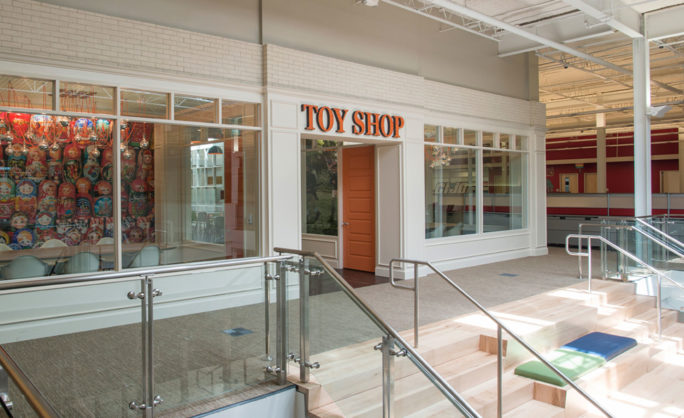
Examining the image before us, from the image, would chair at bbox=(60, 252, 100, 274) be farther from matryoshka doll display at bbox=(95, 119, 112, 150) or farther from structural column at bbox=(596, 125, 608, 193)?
structural column at bbox=(596, 125, 608, 193)

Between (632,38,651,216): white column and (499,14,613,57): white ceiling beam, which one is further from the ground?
(499,14,613,57): white ceiling beam

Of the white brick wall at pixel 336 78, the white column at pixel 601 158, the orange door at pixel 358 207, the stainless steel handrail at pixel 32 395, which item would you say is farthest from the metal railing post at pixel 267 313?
the white column at pixel 601 158

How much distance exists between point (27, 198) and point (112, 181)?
33.6 inches

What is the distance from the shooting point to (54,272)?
18.9 ft

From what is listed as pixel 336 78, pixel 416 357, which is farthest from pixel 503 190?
pixel 416 357

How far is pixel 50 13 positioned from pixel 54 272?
2.72 meters

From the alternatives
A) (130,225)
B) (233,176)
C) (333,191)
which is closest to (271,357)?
(130,225)

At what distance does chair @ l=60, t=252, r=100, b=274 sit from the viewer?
586 cm

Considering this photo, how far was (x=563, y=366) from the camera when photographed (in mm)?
6023

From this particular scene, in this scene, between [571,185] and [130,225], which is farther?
[571,185]

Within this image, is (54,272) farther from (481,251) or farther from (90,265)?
(481,251)

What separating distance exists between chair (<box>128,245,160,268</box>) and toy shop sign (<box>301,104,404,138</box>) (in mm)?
2730

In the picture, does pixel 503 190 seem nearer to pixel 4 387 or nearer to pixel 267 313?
pixel 267 313

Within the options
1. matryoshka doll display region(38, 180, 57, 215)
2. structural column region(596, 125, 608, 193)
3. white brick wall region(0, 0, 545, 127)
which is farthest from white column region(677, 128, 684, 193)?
matryoshka doll display region(38, 180, 57, 215)
